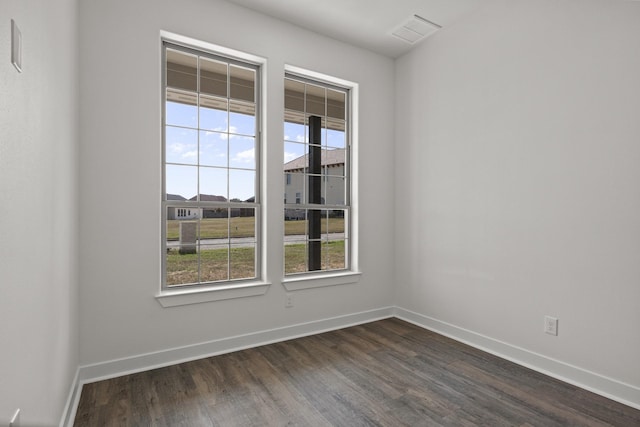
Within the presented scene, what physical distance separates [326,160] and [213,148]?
1216mm

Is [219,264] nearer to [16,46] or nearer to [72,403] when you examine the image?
[72,403]

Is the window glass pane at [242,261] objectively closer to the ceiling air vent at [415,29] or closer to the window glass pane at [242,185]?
the window glass pane at [242,185]

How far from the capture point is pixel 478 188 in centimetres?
→ 314

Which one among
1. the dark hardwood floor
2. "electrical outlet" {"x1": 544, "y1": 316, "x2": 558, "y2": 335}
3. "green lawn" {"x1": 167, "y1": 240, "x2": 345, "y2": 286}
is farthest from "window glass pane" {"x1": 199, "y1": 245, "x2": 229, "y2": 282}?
"electrical outlet" {"x1": 544, "y1": 316, "x2": 558, "y2": 335}

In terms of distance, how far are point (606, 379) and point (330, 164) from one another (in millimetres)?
2836

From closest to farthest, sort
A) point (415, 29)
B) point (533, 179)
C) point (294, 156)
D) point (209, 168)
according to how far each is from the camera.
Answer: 1. point (533, 179)
2. point (209, 168)
3. point (415, 29)
4. point (294, 156)

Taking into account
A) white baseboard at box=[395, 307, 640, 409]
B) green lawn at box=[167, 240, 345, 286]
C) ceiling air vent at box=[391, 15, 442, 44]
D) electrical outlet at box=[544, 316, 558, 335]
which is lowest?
white baseboard at box=[395, 307, 640, 409]

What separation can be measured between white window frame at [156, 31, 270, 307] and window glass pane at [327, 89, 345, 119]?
0.83 metres

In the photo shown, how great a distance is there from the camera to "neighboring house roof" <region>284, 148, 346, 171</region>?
3495 millimetres

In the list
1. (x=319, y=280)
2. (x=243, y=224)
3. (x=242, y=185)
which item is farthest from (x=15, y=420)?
(x=319, y=280)

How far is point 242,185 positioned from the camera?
3217mm

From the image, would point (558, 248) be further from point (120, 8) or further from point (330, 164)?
point (120, 8)

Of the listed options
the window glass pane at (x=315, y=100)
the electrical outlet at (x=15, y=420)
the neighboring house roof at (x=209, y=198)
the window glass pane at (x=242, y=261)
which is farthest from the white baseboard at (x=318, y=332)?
the window glass pane at (x=315, y=100)

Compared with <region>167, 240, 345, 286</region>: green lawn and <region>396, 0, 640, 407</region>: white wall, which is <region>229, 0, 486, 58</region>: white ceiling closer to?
<region>396, 0, 640, 407</region>: white wall
